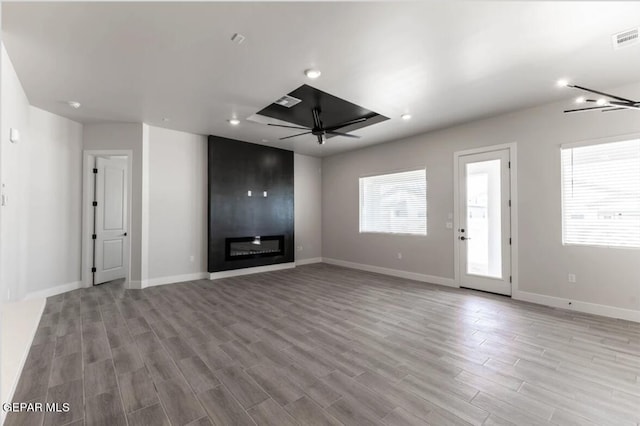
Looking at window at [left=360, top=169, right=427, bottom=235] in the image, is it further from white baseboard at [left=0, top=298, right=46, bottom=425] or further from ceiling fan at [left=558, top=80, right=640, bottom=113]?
white baseboard at [left=0, top=298, right=46, bottom=425]

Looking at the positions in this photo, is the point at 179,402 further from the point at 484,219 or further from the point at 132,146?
the point at 484,219

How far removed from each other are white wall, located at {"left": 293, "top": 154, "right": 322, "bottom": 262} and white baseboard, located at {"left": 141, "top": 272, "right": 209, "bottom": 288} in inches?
101

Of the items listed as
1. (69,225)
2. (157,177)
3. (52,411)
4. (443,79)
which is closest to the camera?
(52,411)

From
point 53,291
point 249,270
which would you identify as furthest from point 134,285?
point 249,270

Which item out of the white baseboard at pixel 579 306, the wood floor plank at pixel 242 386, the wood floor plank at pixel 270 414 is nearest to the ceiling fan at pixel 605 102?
the white baseboard at pixel 579 306

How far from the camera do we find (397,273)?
6.16 m

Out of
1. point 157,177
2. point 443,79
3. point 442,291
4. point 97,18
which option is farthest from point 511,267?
point 157,177

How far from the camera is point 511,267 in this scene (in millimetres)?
4520

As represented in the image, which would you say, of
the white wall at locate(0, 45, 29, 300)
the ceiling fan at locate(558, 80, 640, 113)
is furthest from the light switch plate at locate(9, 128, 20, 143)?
the ceiling fan at locate(558, 80, 640, 113)

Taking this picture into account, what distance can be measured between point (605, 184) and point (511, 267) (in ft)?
5.49

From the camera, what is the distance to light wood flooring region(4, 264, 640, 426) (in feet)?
6.23

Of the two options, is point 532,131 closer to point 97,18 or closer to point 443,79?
point 443,79

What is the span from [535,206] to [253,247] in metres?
5.53

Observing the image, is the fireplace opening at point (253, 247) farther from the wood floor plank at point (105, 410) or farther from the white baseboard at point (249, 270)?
the wood floor plank at point (105, 410)
